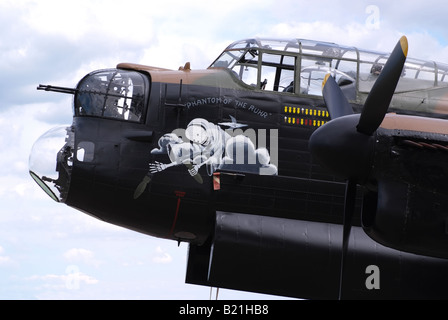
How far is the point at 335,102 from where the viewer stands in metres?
13.3

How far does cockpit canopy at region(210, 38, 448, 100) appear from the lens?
630 inches

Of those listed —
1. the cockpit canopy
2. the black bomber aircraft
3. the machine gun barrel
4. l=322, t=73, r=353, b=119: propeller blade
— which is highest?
the cockpit canopy

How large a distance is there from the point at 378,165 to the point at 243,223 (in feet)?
13.8

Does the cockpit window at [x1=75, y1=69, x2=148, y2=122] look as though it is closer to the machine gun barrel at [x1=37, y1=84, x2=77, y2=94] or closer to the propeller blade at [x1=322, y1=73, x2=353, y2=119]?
the machine gun barrel at [x1=37, y1=84, x2=77, y2=94]

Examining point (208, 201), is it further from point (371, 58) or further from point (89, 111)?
point (371, 58)

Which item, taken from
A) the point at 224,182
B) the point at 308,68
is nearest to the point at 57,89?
the point at 224,182

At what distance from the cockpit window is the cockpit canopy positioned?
218cm

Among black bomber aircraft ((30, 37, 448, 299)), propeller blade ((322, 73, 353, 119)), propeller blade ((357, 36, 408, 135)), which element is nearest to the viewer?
propeller blade ((357, 36, 408, 135))

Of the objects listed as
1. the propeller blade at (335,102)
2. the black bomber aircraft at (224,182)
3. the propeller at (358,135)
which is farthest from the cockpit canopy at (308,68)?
the propeller at (358,135)

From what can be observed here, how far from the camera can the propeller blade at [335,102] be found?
520 inches

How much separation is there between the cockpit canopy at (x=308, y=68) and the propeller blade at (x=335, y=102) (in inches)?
90.4

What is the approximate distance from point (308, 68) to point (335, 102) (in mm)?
2906

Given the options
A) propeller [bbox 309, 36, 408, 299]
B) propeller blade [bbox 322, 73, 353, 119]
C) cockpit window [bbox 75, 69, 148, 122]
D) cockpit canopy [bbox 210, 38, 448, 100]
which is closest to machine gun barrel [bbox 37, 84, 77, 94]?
cockpit window [bbox 75, 69, 148, 122]
